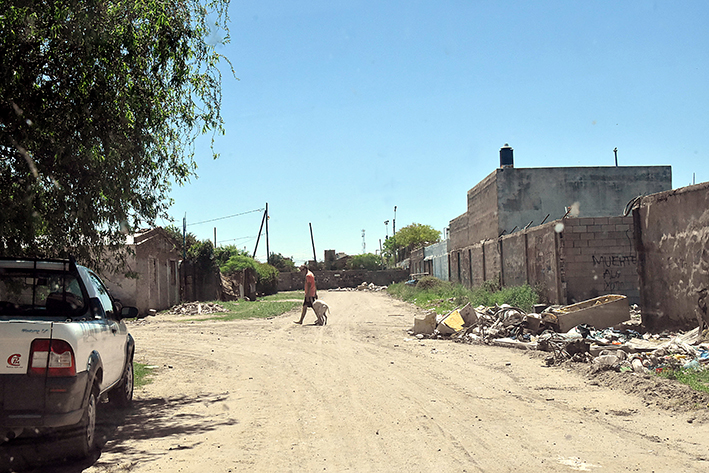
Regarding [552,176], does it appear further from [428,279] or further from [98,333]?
[98,333]

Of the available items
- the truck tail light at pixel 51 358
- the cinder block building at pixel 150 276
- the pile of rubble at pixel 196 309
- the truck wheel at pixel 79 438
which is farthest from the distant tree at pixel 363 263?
the truck tail light at pixel 51 358

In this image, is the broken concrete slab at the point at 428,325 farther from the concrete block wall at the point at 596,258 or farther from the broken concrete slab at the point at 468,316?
the concrete block wall at the point at 596,258

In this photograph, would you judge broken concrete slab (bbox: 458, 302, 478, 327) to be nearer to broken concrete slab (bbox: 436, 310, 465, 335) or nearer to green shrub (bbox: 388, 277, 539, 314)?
broken concrete slab (bbox: 436, 310, 465, 335)

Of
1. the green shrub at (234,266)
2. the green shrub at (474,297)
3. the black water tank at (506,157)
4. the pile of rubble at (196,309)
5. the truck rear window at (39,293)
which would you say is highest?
the black water tank at (506,157)

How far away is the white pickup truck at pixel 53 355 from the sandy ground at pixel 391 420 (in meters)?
0.58

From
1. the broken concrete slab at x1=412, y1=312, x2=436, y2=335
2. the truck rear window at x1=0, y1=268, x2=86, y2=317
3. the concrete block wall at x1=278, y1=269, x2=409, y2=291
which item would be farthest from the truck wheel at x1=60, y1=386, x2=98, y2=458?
the concrete block wall at x1=278, y1=269, x2=409, y2=291

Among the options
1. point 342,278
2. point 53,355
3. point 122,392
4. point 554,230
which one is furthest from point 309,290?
point 342,278

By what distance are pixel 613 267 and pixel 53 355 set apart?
56.1 ft

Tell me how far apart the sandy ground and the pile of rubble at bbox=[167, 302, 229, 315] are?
52.3 ft

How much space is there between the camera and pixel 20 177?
6.89 meters

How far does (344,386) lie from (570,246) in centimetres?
1185

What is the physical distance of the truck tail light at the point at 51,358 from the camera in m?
4.63

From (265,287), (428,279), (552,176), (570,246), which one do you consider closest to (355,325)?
(570,246)

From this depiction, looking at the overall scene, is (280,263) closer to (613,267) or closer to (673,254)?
(613,267)
